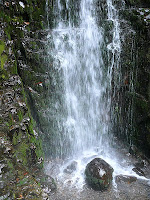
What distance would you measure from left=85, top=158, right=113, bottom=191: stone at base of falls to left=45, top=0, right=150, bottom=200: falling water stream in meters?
0.49

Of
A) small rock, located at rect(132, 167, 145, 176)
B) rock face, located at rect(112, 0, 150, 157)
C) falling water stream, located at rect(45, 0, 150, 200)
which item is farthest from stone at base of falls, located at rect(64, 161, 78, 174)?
rock face, located at rect(112, 0, 150, 157)

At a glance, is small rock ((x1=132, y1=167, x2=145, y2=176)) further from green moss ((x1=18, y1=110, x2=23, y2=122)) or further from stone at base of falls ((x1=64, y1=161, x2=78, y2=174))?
green moss ((x1=18, y1=110, x2=23, y2=122))

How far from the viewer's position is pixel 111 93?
7633mm

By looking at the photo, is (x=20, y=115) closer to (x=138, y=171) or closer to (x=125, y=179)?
(x=125, y=179)

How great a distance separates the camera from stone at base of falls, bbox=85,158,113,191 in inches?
231

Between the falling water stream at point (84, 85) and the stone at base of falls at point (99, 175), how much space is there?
492mm

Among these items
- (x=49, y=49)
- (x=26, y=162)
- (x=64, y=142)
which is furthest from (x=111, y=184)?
(x=49, y=49)

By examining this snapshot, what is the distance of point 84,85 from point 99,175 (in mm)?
3788

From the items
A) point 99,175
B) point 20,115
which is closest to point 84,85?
point 20,115

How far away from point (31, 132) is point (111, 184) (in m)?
3.55

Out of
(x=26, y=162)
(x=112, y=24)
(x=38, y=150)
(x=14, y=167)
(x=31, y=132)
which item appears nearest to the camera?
(x=14, y=167)

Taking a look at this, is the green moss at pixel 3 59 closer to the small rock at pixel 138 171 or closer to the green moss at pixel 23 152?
the green moss at pixel 23 152

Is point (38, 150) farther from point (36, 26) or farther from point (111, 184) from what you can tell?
point (36, 26)

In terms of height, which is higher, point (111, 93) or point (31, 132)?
point (111, 93)
